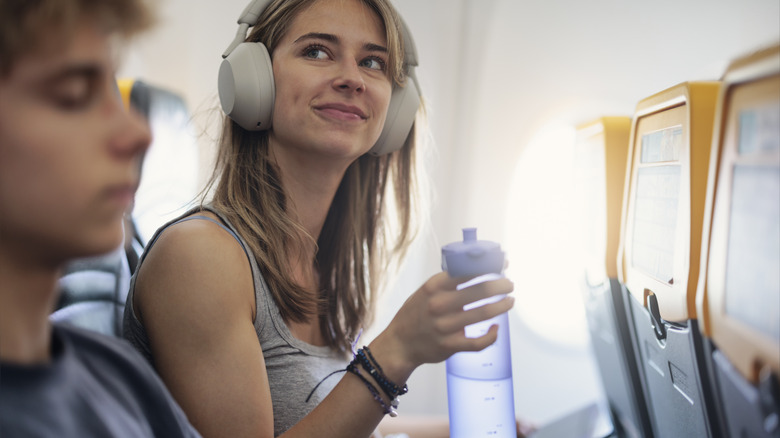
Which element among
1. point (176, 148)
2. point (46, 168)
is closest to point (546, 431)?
point (46, 168)

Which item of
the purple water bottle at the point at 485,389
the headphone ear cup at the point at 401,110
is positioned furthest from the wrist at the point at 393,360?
the headphone ear cup at the point at 401,110

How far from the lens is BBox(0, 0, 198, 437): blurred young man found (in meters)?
0.45

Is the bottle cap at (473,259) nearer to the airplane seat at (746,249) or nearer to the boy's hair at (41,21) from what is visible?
the airplane seat at (746,249)

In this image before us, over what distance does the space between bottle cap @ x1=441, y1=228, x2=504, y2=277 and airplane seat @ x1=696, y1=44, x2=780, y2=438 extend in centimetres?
24

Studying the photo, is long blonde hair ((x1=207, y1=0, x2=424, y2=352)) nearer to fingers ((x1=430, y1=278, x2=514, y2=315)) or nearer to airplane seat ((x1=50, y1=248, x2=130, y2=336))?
airplane seat ((x1=50, y1=248, x2=130, y2=336))

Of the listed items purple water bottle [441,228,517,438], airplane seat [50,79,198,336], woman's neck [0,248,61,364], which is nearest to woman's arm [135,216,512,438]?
airplane seat [50,79,198,336]

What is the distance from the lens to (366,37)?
126 cm

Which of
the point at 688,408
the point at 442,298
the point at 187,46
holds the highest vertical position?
the point at 187,46

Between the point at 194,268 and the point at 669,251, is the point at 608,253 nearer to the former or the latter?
the point at 669,251

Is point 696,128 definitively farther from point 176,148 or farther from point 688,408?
point 176,148

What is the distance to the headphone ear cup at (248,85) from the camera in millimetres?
1165

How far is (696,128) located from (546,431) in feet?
3.18

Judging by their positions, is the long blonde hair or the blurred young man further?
the long blonde hair

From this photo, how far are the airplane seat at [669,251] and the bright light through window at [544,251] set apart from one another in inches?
51.7
